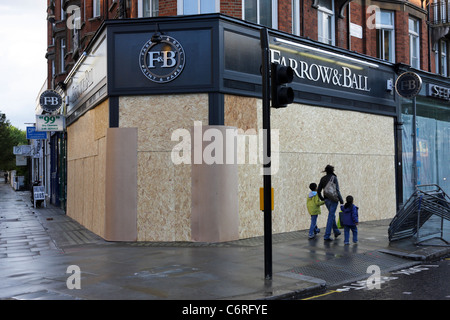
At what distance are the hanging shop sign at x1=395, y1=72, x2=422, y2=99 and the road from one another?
353 inches

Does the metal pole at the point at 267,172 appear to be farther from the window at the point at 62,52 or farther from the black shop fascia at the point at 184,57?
the window at the point at 62,52

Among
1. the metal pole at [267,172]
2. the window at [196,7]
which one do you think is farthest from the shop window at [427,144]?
the metal pole at [267,172]

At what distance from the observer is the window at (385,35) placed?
18.4m

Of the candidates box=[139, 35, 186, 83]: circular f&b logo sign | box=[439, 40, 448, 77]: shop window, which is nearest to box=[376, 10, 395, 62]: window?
box=[439, 40, 448, 77]: shop window

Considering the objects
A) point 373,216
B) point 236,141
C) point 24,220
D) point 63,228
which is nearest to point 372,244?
point 236,141

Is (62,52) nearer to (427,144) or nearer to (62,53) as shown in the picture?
(62,53)

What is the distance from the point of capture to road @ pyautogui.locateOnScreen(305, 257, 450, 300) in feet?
22.2

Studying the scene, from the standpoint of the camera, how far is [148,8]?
519 inches

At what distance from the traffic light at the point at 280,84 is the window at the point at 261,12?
6.02m

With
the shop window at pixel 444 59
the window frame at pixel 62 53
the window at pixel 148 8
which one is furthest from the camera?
the window frame at pixel 62 53

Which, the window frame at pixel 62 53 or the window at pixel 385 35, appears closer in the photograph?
the window at pixel 385 35
